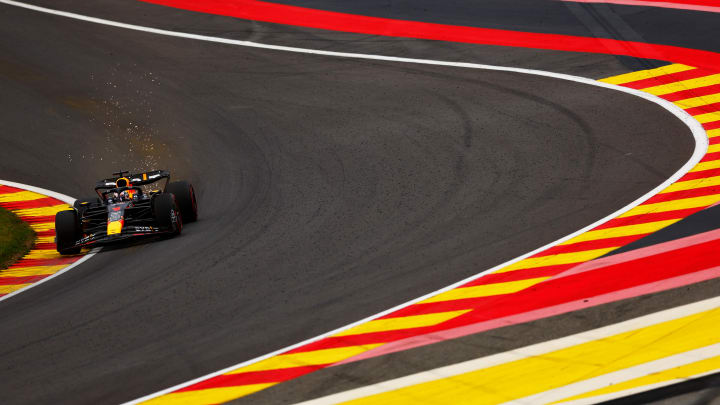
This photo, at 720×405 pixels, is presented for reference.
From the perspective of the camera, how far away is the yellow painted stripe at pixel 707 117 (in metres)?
17.5

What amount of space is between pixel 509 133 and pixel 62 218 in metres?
8.31

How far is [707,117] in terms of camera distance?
17672 mm

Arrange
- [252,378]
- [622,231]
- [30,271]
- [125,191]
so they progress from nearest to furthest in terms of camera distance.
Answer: [252,378], [622,231], [30,271], [125,191]

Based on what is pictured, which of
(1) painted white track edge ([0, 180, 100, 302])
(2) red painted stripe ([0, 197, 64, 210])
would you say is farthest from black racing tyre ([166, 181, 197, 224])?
(2) red painted stripe ([0, 197, 64, 210])

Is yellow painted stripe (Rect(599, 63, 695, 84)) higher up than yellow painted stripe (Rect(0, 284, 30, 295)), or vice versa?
yellow painted stripe (Rect(599, 63, 695, 84))

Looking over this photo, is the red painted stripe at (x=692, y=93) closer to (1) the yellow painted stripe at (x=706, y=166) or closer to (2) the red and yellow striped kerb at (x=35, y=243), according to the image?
(1) the yellow painted stripe at (x=706, y=166)

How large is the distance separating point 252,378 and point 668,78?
538 inches

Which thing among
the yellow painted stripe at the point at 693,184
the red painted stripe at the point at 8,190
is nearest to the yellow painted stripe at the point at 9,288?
the red painted stripe at the point at 8,190

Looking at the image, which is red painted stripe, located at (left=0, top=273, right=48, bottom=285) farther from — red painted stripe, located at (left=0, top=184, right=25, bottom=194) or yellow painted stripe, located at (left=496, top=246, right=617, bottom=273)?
yellow painted stripe, located at (left=496, top=246, right=617, bottom=273)

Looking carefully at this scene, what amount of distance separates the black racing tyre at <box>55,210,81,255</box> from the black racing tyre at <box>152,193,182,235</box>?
1.25 metres

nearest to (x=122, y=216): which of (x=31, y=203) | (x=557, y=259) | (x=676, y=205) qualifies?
(x=31, y=203)

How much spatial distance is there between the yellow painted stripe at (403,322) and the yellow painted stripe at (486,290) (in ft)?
1.53

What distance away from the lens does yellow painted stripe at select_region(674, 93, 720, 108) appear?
18.4 meters

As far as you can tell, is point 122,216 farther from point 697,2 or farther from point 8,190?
point 697,2
